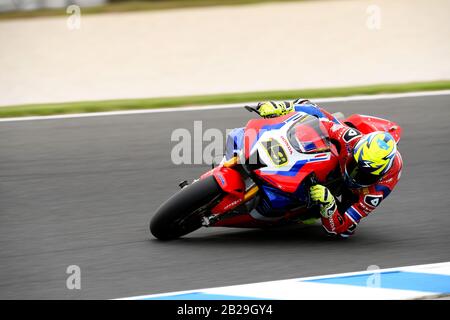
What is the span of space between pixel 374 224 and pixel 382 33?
8534 millimetres

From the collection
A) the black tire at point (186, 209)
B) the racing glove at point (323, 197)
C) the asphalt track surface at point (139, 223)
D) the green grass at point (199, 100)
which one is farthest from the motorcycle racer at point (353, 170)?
the green grass at point (199, 100)

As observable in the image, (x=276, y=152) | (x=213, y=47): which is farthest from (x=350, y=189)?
(x=213, y=47)

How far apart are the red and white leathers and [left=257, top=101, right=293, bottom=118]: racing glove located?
0.13 metres

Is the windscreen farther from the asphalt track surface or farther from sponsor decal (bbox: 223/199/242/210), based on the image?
the asphalt track surface

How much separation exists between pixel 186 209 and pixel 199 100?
4870 millimetres

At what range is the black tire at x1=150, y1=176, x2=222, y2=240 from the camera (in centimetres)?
626

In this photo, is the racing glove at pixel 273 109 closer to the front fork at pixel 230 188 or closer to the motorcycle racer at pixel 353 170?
the motorcycle racer at pixel 353 170

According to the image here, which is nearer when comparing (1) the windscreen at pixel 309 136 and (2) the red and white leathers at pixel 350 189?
(1) the windscreen at pixel 309 136

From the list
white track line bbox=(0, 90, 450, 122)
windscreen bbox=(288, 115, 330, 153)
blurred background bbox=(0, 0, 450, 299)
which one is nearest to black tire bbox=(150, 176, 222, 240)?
blurred background bbox=(0, 0, 450, 299)

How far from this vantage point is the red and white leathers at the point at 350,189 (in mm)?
6535

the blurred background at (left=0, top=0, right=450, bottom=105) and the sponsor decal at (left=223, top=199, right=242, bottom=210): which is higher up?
the blurred background at (left=0, top=0, right=450, bottom=105)

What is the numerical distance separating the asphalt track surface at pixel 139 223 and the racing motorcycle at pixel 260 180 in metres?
0.25

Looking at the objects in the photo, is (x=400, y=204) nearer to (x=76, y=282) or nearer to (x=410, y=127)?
(x=410, y=127)

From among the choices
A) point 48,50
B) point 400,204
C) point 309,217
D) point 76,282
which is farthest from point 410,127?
point 48,50
